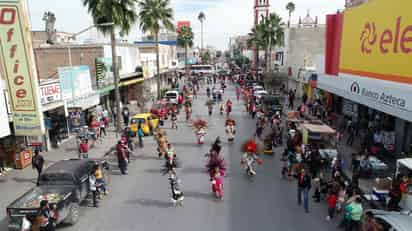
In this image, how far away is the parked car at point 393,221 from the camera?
737cm

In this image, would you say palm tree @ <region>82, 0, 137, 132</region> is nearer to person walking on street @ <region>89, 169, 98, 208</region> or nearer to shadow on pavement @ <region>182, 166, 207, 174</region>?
shadow on pavement @ <region>182, 166, 207, 174</region>

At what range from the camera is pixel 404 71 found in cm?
1332

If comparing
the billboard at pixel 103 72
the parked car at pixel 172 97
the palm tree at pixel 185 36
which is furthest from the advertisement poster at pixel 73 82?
the palm tree at pixel 185 36

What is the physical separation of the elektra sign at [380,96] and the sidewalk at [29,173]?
14.7 meters

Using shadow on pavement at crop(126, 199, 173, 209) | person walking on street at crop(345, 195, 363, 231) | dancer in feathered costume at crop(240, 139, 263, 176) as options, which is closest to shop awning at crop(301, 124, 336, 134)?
dancer in feathered costume at crop(240, 139, 263, 176)

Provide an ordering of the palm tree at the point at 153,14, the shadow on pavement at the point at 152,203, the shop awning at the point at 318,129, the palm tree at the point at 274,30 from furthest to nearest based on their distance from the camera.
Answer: the palm tree at the point at 274,30 → the palm tree at the point at 153,14 → the shop awning at the point at 318,129 → the shadow on pavement at the point at 152,203

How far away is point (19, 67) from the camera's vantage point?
1216 cm

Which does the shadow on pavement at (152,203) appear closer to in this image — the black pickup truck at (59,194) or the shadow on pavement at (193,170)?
the black pickup truck at (59,194)

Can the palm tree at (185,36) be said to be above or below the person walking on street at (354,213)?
above

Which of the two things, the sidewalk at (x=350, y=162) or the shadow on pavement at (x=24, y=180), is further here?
the shadow on pavement at (x=24, y=180)

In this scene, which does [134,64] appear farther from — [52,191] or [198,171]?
[52,191]

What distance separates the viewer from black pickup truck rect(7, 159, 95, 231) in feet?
29.9

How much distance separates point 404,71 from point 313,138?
5.00 metres

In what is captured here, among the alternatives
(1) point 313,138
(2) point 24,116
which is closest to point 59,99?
(2) point 24,116
